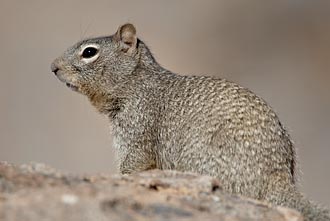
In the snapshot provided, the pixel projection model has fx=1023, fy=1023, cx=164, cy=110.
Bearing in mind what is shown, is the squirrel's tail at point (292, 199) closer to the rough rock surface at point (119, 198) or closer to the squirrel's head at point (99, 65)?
the rough rock surface at point (119, 198)

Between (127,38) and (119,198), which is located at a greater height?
(127,38)

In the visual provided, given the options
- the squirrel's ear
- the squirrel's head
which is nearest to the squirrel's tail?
the squirrel's head

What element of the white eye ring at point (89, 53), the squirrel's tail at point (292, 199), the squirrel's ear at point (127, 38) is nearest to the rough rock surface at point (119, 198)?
the squirrel's tail at point (292, 199)

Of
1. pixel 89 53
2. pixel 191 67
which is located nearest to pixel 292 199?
pixel 89 53

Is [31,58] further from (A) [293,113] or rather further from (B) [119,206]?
(B) [119,206]

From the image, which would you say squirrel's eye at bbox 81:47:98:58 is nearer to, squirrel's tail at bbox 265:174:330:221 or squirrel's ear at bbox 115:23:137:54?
squirrel's ear at bbox 115:23:137:54

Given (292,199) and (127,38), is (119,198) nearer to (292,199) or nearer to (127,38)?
(292,199)
